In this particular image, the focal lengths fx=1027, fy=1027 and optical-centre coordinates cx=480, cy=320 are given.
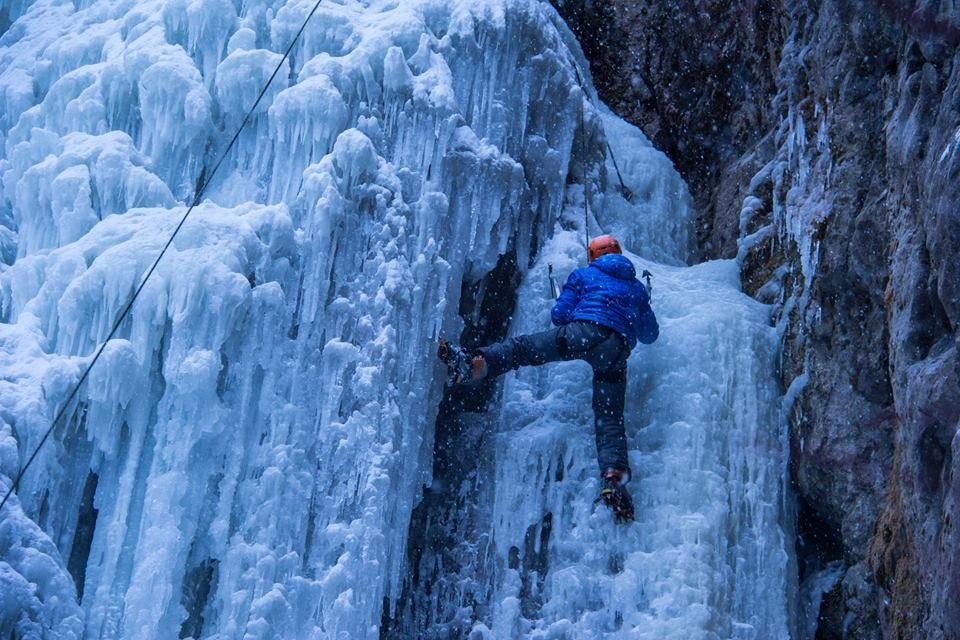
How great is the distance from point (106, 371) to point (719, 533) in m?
3.46

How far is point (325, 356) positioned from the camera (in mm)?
5551

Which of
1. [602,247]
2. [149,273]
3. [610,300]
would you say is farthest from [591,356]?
[149,273]

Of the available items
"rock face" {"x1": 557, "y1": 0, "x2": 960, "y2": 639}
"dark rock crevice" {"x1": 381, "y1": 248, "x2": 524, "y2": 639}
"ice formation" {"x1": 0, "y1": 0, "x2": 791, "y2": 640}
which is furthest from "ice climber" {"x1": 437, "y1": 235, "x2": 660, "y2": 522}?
"rock face" {"x1": 557, "y1": 0, "x2": 960, "y2": 639}

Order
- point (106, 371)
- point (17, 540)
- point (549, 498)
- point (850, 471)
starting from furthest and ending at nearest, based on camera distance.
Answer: point (549, 498), point (850, 471), point (106, 371), point (17, 540)

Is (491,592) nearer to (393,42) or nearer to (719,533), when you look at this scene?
(719,533)

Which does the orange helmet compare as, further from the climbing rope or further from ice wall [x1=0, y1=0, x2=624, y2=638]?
the climbing rope

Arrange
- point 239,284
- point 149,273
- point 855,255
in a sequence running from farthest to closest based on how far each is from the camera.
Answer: point 855,255 < point 239,284 < point 149,273

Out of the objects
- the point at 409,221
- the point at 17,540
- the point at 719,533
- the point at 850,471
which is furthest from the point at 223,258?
the point at 850,471

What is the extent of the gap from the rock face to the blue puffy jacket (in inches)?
40.4

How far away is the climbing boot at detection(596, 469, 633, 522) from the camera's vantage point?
19.4ft

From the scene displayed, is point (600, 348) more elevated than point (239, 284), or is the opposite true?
point (600, 348)

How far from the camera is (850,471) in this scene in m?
5.80

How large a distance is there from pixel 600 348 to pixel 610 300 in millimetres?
301

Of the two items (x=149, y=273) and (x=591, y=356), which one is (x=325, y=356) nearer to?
(x=149, y=273)
